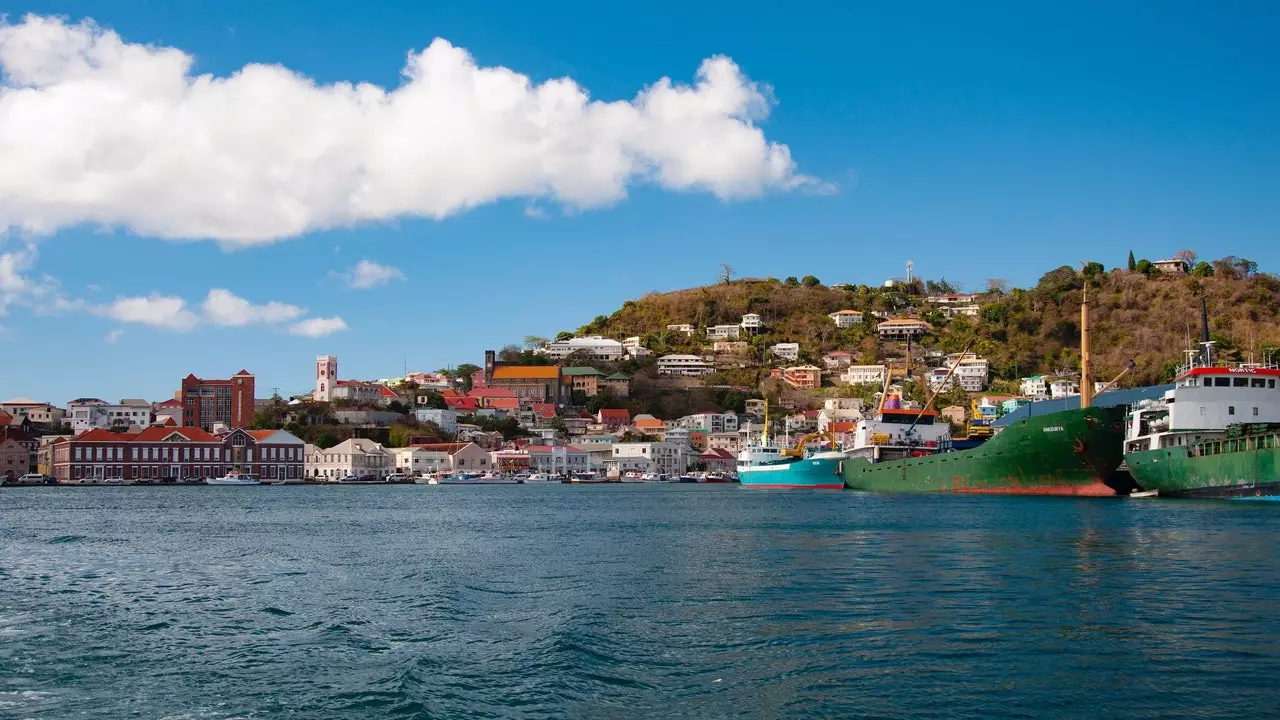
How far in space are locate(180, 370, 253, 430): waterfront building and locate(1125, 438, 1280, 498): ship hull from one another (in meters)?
128

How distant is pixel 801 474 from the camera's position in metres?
84.6

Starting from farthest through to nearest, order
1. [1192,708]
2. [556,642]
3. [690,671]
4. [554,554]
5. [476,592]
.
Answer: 1. [554,554]
2. [476,592]
3. [556,642]
4. [690,671]
5. [1192,708]

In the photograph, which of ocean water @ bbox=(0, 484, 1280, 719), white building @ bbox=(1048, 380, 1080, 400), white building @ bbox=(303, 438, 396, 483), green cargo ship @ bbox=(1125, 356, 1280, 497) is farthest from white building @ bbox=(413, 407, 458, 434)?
ocean water @ bbox=(0, 484, 1280, 719)

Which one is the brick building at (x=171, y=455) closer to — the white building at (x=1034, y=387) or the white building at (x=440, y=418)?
the white building at (x=440, y=418)

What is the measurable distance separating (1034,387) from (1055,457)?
97.2m

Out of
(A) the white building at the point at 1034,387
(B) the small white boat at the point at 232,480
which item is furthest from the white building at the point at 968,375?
(B) the small white boat at the point at 232,480

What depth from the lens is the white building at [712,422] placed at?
16200 centimetres

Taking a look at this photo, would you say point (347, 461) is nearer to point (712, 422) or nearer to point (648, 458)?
point (648, 458)

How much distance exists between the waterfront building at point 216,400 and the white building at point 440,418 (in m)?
22.8

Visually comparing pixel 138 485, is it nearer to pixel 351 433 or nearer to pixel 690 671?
pixel 351 433

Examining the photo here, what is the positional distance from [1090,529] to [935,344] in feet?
512

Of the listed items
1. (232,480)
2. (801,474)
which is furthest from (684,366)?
(801,474)

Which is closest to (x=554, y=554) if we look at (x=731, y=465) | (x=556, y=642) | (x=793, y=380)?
(x=556, y=642)

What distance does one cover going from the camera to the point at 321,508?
62.8 metres
